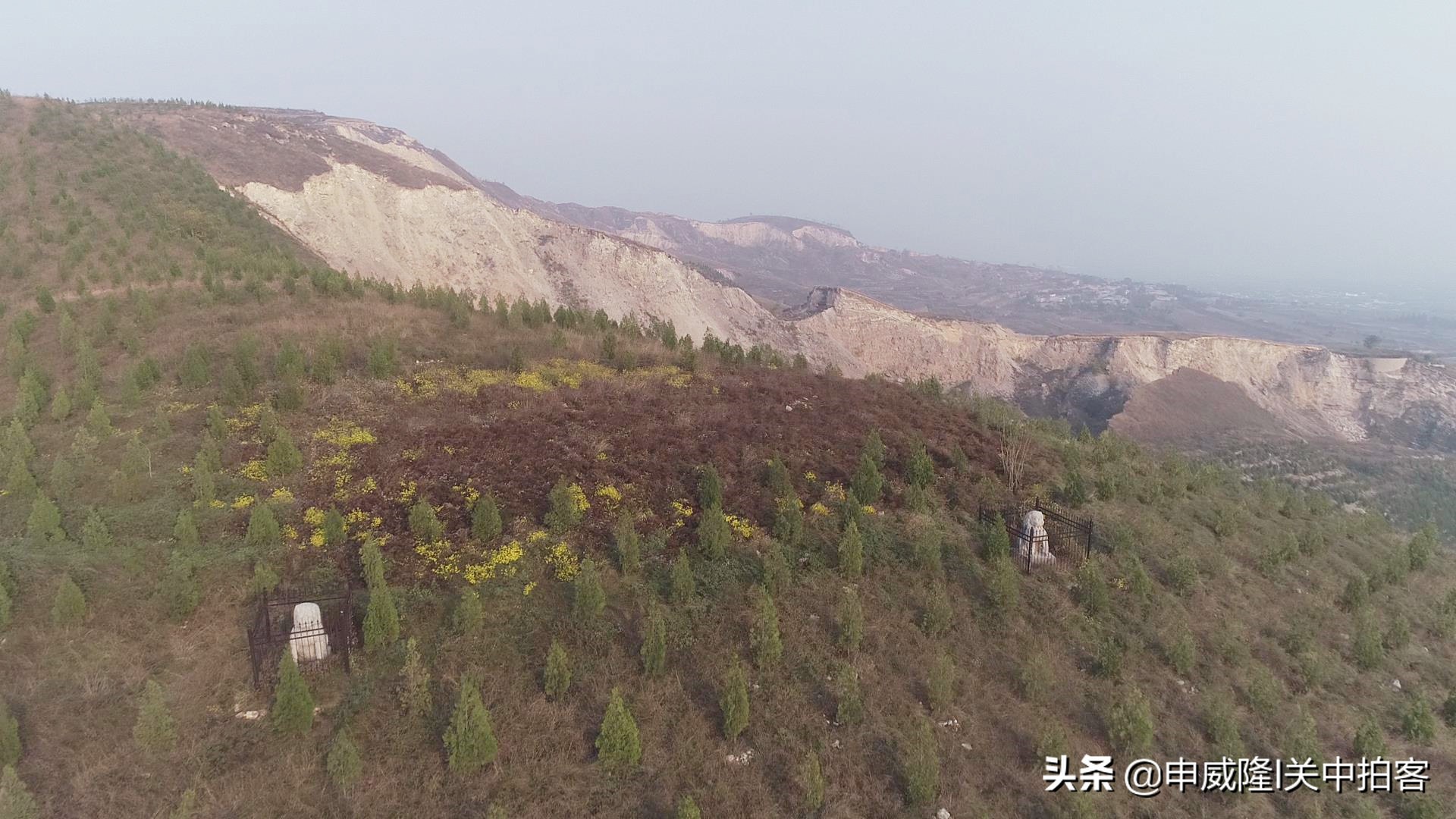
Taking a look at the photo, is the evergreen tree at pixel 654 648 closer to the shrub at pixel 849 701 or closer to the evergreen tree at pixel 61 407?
the shrub at pixel 849 701

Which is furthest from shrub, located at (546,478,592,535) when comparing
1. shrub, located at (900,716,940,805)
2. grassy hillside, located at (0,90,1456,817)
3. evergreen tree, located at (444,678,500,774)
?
shrub, located at (900,716,940,805)

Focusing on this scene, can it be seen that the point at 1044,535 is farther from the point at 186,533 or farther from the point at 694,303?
the point at 694,303

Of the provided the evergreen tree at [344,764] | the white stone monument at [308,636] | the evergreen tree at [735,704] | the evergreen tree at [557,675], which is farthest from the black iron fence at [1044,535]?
the white stone monument at [308,636]

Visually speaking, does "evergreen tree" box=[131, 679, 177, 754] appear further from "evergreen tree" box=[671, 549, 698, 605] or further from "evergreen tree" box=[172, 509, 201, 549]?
"evergreen tree" box=[671, 549, 698, 605]

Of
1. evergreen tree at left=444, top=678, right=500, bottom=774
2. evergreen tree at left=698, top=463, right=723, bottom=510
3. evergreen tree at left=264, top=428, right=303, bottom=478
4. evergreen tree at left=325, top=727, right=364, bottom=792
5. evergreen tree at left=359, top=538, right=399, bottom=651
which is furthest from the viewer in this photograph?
evergreen tree at left=698, top=463, right=723, bottom=510

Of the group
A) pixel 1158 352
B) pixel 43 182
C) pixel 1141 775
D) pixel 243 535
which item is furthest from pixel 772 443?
pixel 1158 352

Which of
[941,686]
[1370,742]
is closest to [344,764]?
[941,686]

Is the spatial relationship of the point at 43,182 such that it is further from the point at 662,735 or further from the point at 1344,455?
the point at 1344,455

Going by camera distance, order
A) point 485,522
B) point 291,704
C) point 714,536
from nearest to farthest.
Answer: point 291,704, point 485,522, point 714,536
